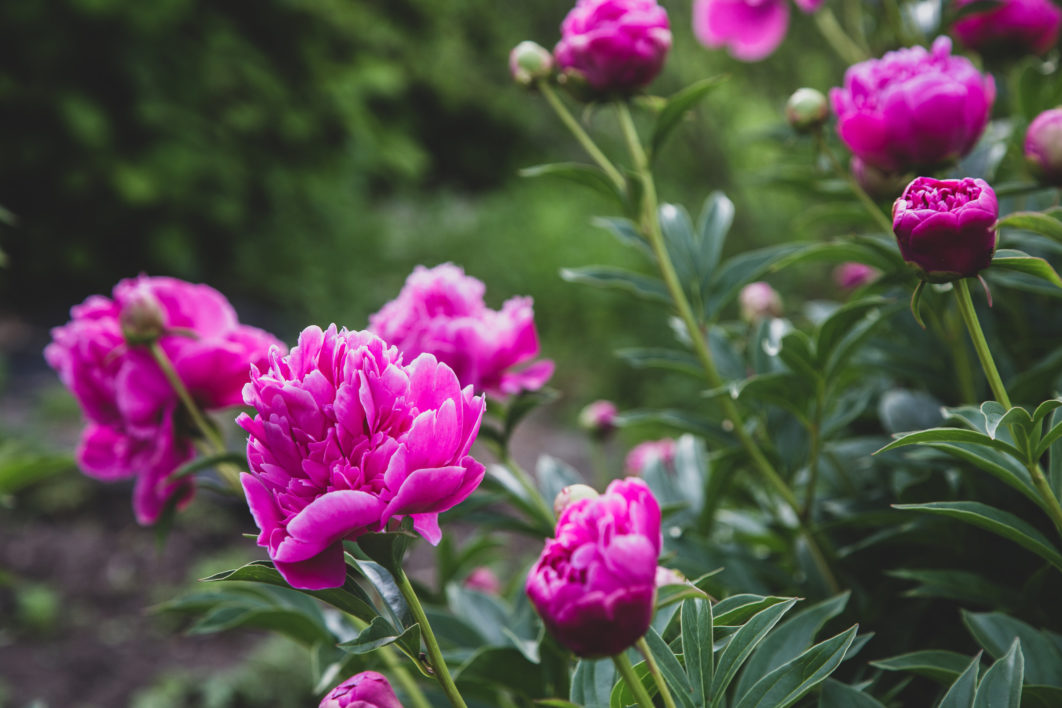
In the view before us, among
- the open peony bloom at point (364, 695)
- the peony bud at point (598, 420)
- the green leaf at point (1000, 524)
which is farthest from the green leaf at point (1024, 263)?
the peony bud at point (598, 420)

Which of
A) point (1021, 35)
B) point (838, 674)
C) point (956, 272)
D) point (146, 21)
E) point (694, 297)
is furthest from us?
point (146, 21)

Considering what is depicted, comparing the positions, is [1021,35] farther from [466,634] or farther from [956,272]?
[466,634]

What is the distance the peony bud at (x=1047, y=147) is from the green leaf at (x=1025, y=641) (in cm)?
27

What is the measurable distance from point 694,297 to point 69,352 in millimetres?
475

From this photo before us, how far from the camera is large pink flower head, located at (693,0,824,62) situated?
3.84 ft

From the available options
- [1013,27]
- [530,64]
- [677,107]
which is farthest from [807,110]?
[1013,27]

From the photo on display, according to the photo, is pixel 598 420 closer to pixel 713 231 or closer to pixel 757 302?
pixel 757 302

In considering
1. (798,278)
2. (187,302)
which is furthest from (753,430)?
(798,278)

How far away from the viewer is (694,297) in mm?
709

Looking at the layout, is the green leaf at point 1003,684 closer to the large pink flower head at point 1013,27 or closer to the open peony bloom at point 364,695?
the open peony bloom at point 364,695

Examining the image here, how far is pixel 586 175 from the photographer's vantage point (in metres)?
0.62

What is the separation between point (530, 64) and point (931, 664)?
0.47m

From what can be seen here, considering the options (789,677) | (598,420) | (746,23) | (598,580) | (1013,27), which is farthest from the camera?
(746,23)

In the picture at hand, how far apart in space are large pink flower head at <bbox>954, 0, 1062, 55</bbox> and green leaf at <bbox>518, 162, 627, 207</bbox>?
39 centimetres
